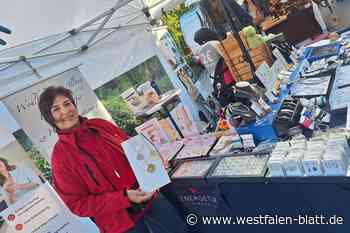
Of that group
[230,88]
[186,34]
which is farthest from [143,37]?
[186,34]

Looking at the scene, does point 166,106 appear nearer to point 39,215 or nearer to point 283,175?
point 39,215

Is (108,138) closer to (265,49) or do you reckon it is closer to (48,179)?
(48,179)

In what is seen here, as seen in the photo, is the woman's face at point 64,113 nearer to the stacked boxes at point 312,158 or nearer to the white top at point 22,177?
the white top at point 22,177

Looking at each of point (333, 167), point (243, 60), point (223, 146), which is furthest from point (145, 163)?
point (243, 60)

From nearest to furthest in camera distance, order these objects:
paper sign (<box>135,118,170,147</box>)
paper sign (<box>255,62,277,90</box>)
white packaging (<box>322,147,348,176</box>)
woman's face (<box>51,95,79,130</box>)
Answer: white packaging (<box>322,147,348,176</box>) < woman's face (<box>51,95,79,130</box>) < paper sign (<box>255,62,277,90</box>) < paper sign (<box>135,118,170,147</box>)

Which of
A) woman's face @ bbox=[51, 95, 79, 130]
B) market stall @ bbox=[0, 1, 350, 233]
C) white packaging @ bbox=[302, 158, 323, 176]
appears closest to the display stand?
market stall @ bbox=[0, 1, 350, 233]

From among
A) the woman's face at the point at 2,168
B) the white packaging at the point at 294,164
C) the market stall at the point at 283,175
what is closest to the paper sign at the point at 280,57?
the market stall at the point at 283,175

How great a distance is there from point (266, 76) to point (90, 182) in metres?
1.53

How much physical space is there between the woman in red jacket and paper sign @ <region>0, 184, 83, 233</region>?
365 millimetres

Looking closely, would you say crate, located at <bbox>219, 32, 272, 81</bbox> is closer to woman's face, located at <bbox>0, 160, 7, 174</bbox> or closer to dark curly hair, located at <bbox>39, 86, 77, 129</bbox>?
dark curly hair, located at <bbox>39, 86, 77, 129</bbox>

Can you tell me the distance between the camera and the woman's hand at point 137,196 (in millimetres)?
2094

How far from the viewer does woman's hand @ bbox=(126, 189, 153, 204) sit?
2094mm

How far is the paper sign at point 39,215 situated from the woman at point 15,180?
Result: 0.13 feet

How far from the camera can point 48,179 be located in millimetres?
2521
